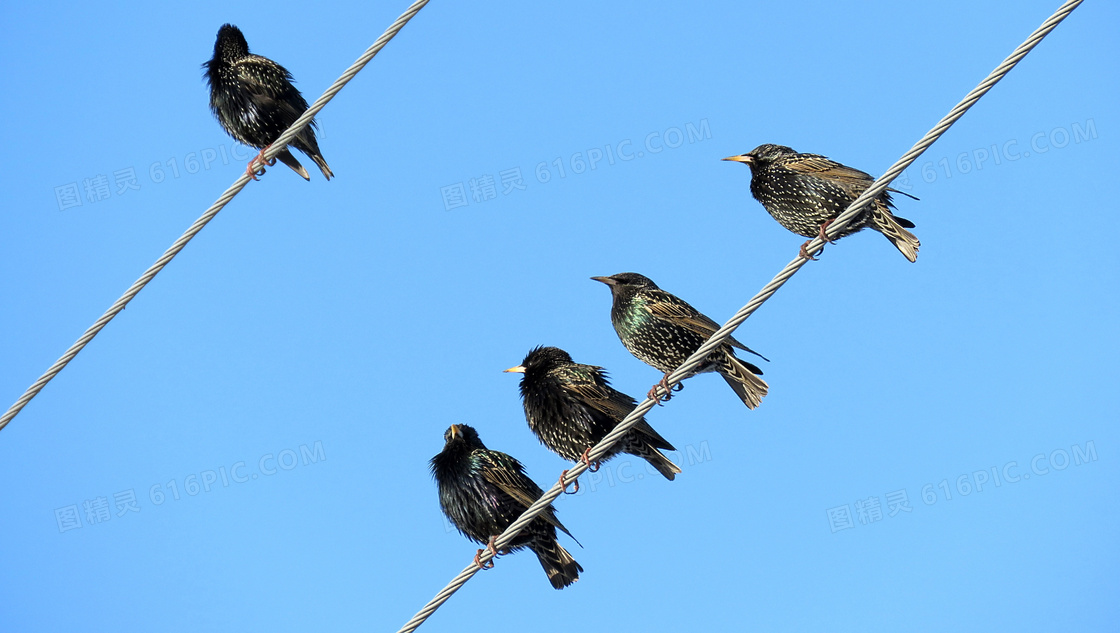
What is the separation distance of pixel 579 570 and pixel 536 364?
129 centimetres

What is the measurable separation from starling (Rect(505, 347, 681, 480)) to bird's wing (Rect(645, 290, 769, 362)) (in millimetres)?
527

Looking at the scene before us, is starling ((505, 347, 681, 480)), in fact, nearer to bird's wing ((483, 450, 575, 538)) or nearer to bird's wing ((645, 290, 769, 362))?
bird's wing ((483, 450, 575, 538))

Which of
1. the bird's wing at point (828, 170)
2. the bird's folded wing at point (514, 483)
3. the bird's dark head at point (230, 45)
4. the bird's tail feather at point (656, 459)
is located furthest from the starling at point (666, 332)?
the bird's dark head at point (230, 45)

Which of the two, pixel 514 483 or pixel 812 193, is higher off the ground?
pixel 812 193

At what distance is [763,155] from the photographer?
24.4 feet

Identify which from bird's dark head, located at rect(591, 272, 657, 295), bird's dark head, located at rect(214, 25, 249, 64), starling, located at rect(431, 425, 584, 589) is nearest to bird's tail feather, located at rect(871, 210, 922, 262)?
bird's dark head, located at rect(591, 272, 657, 295)

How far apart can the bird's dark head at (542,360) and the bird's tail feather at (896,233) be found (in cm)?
206

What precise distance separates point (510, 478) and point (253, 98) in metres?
3.46

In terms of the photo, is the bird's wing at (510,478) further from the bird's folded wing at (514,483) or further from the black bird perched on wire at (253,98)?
the black bird perched on wire at (253,98)

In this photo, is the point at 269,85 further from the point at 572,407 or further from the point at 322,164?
the point at 572,407

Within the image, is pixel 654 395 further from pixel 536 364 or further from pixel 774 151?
pixel 774 151

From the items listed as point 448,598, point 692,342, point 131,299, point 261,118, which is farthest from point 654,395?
point 261,118

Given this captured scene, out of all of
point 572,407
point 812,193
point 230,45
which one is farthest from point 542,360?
point 230,45

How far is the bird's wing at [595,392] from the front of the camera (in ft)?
22.2
